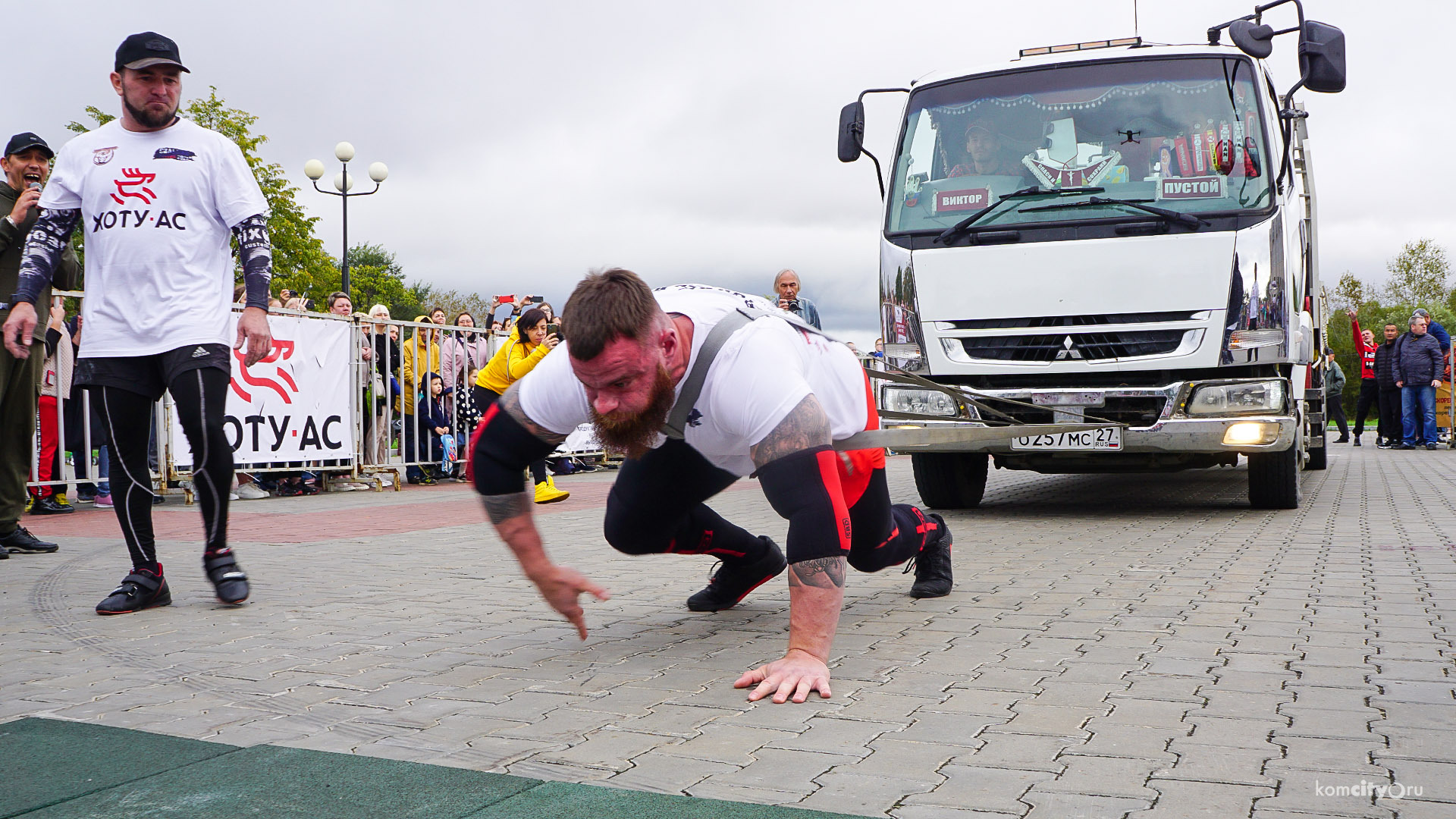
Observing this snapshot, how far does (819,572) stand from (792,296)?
24.0 ft

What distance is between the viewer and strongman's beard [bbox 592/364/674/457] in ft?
10.1

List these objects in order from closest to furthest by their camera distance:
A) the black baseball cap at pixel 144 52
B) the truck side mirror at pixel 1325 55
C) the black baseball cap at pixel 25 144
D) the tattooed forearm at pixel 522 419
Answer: the tattooed forearm at pixel 522 419, the black baseball cap at pixel 144 52, the black baseball cap at pixel 25 144, the truck side mirror at pixel 1325 55

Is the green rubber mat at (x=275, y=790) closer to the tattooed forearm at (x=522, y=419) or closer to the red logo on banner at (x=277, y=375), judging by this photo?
the tattooed forearm at (x=522, y=419)

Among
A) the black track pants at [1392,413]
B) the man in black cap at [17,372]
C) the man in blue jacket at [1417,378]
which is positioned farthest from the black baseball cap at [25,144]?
the black track pants at [1392,413]

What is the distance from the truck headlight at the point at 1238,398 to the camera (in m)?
7.38

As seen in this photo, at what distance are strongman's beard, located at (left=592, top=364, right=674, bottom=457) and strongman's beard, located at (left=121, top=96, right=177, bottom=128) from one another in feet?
8.72

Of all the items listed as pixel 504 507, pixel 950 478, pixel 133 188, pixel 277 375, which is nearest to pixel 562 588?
pixel 504 507

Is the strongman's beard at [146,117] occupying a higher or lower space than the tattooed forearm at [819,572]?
higher

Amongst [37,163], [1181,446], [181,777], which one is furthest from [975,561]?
[37,163]

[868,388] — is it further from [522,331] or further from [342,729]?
[522,331]

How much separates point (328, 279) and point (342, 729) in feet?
135

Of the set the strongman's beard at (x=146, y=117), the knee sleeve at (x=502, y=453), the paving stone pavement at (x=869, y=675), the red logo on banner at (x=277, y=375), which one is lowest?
the paving stone pavement at (x=869, y=675)

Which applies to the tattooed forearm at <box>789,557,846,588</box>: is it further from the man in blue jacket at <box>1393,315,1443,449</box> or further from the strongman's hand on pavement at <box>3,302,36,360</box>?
the man in blue jacket at <box>1393,315,1443,449</box>

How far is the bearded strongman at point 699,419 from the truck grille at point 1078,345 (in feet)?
13.5
